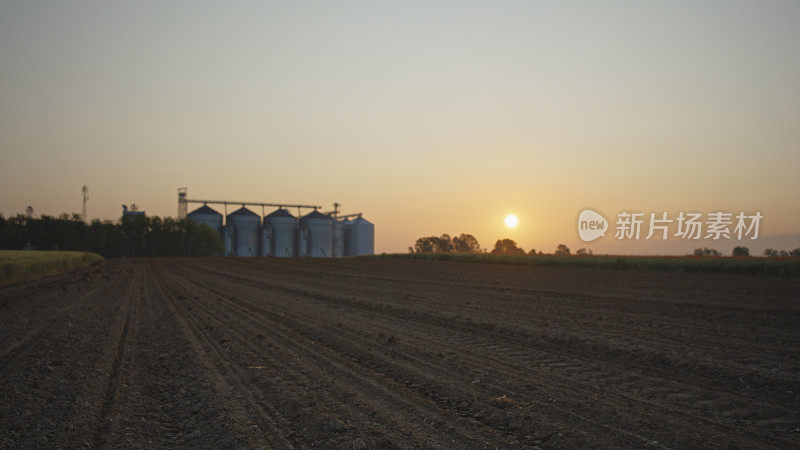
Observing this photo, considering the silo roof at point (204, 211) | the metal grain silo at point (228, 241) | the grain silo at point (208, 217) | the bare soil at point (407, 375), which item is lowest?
the bare soil at point (407, 375)

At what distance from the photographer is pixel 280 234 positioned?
7281 cm

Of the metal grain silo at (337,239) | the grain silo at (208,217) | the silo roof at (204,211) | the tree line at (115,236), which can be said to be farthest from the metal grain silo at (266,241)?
the metal grain silo at (337,239)

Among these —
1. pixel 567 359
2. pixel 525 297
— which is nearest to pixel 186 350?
pixel 567 359

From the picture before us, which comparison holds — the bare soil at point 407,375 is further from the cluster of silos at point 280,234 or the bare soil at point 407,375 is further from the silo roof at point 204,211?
the silo roof at point 204,211

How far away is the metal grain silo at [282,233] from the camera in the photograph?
7238cm

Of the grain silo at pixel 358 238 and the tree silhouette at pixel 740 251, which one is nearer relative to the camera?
the tree silhouette at pixel 740 251

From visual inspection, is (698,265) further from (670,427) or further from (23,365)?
(23,365)

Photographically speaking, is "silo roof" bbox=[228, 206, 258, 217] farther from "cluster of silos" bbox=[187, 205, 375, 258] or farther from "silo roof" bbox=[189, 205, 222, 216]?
"silo roof" bbox=[189, 205, 222, 216]

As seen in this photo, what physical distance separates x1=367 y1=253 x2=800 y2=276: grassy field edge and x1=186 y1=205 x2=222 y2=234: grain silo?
4966 centimetres

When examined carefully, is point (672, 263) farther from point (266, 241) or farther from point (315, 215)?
point (266, 241)

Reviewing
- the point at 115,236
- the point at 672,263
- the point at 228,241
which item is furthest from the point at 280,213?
the point at 672,263

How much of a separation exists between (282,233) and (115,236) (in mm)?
27543

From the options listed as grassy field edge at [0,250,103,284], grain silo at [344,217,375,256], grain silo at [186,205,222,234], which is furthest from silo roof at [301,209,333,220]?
grassy field edge at [0,250,103,284]

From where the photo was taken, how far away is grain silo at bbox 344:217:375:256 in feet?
257
